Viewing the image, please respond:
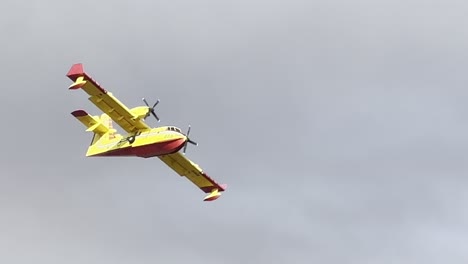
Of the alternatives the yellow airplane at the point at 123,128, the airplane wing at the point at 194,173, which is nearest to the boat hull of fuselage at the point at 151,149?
the yellow airplane at the point at 123,128

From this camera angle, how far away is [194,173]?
19000 centimetres

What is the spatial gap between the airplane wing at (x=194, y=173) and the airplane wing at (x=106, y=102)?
11633 millimetres

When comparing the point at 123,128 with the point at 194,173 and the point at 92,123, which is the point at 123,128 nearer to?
the point at 92,123

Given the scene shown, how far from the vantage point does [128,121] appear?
175750mm

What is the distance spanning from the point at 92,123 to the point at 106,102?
10.4 metres

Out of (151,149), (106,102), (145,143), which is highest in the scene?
(106,102)

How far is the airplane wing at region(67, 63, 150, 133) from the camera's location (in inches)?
6678

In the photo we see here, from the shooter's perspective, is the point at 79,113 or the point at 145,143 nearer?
the point at 145,143

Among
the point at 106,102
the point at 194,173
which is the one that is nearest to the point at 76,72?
the point at 106,102

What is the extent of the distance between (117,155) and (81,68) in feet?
51.3

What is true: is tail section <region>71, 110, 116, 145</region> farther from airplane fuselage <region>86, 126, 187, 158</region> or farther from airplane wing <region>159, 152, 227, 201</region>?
airplane wing <region>159, 152, 227, 201</region>

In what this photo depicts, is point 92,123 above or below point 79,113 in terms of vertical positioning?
above

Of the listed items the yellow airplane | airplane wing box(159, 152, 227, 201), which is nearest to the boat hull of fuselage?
the yellow airplane

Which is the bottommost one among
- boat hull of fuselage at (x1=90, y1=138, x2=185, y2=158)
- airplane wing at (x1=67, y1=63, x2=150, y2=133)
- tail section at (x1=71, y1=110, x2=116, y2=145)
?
boat hull of fuselage at (x1=90, y1=138, x2=185, y2=158)
